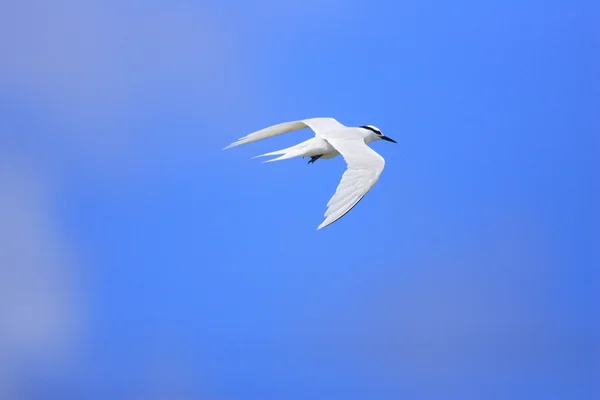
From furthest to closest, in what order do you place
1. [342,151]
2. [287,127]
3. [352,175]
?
[287,127] < [342,151] < [352,175]

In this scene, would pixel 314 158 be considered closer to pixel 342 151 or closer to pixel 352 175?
pixel 342 151

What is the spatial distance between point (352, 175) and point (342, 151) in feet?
4.38

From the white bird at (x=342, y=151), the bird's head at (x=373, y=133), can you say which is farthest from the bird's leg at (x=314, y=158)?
the bird's head at (x=373, y=133)

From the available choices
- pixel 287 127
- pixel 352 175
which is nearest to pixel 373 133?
pixel 287 127

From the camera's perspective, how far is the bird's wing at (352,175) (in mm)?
10398

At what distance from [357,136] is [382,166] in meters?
2.21

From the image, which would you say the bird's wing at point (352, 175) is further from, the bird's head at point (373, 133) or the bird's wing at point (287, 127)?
the bird's head at point (373, 133)

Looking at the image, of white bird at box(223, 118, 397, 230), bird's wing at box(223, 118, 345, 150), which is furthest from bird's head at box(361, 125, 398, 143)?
bird's wing at box(223, 118, 345, 150)

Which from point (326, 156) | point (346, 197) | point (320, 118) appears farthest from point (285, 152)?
point (346, 197)

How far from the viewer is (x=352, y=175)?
1129cm

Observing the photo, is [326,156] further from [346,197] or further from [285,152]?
[346,197]

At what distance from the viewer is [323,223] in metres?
10.1

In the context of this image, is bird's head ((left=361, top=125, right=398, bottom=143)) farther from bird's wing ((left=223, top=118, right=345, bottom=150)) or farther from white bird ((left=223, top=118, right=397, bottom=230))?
bird's wing ((left=223, top=118, right=345, bottom=150))

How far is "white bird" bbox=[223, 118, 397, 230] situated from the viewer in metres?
10.6
